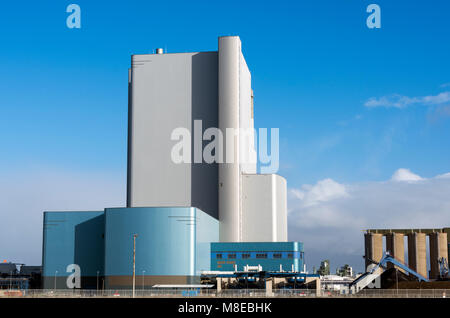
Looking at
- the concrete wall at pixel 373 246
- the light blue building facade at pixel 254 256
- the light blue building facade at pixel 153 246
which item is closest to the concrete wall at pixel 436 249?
the concrete wall at pixel 373 246

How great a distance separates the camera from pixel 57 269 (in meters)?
140

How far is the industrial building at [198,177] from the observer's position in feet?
464

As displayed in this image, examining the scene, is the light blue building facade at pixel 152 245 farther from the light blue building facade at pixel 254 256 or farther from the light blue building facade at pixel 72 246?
the light blue building facade at pixel 254 256

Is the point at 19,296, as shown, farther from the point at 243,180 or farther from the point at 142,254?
the point at 243,180

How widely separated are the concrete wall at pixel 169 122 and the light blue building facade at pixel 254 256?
1039 cm

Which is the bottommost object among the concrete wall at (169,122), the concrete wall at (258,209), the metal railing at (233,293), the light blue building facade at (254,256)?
the metal railing at (233,293)

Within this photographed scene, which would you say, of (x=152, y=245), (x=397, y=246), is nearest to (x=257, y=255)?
(x=152, y=245)

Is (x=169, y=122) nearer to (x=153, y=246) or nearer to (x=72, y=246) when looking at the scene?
(x=72, y=246)

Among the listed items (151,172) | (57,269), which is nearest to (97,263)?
(57,269)

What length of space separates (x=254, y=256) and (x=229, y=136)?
3050 cm

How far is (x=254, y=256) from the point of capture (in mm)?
151625

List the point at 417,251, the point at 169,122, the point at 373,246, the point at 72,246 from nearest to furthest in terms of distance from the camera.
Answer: the point at 72,246 < the point at 169,122 < the point at 417,251 < the point at 373,246
